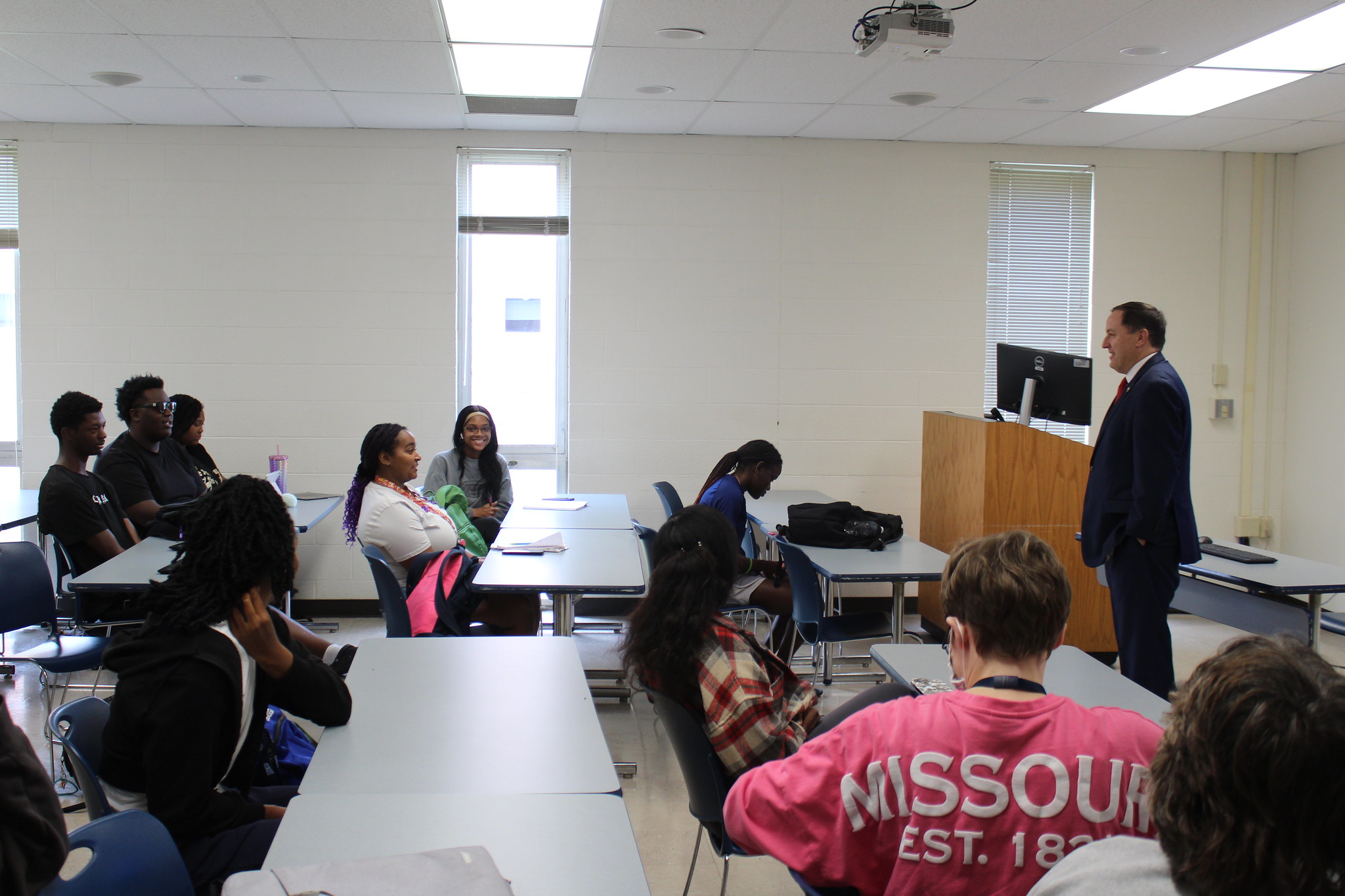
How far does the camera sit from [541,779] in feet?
5.51

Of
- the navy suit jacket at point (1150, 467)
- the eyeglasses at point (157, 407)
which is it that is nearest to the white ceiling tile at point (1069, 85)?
the navy suit jacket at point (1150, 467)

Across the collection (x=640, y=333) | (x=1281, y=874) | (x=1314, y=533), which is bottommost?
(x=1314, y=533)

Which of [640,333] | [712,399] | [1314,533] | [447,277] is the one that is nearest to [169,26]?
[447,277]

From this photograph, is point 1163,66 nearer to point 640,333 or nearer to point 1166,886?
point 640,333

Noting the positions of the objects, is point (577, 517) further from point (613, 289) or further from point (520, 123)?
point (520, 123)

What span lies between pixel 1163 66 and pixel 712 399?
2.85 metres

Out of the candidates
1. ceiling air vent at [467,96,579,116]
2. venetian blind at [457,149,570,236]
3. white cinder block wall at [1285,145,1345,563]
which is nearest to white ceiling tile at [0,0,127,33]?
ceiling air vent at [467,96,579,116]

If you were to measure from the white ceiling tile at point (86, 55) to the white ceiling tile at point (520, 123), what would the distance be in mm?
1466

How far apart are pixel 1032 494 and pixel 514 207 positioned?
3345mm

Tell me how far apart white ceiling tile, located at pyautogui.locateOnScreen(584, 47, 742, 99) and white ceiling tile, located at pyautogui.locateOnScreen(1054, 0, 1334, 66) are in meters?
1.47

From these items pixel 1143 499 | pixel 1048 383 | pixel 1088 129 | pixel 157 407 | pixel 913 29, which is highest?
pixel 1088 129

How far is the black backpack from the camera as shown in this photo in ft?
13.6

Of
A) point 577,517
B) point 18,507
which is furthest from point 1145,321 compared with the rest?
point 18,507

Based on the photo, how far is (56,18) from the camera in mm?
3664
